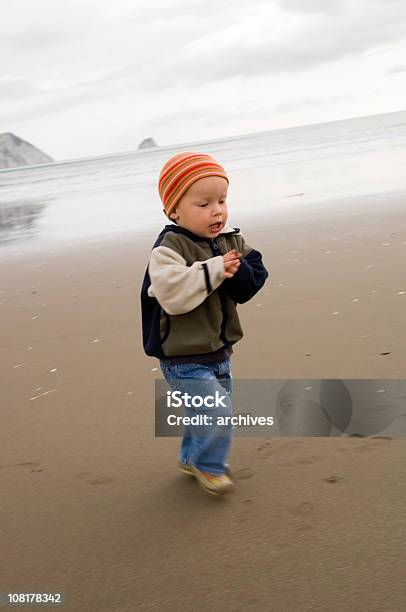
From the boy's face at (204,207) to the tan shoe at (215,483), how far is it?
88cm

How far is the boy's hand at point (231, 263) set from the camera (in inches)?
94.9

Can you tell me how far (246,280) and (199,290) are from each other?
18 cm

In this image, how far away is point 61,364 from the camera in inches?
169

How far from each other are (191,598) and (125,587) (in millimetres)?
215

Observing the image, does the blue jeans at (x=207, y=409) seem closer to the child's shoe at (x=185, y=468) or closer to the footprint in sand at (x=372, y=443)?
the child's shoe at (x=185, y=468)

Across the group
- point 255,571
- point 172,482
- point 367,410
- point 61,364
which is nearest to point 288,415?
point 367,410

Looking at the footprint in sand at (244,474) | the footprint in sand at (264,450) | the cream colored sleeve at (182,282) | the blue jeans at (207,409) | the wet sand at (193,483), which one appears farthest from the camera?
the footprint in sand at (264,450)

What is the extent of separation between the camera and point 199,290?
2.40m

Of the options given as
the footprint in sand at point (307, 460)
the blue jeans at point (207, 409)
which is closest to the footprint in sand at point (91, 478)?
the blue jeans at point (207, 409)

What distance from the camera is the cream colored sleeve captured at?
240 cm

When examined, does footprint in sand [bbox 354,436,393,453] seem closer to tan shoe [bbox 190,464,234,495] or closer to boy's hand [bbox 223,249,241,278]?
tan shoe [bbox 190,464,234,495]

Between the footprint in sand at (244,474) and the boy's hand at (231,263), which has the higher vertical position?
the boy's hand at (231,263)

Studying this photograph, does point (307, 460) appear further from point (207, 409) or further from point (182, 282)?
point (182, 282)

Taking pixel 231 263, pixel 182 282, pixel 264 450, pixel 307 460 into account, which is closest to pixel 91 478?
pixel 264 450
